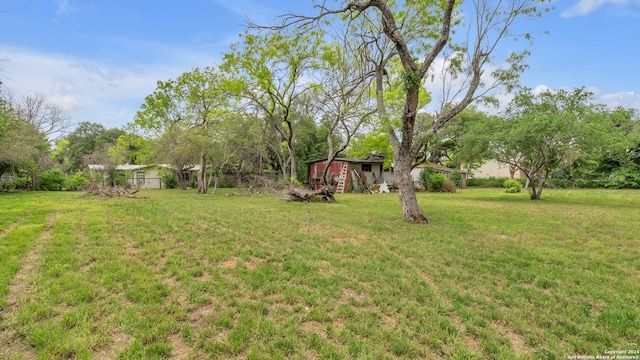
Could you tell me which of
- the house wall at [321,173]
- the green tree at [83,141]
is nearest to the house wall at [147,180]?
the green tree at [83,141]

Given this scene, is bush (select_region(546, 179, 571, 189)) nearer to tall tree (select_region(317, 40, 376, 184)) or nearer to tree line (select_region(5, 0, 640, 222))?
tree line (select_region(5, 0, 640, 222))

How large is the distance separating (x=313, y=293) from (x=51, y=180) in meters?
26.5

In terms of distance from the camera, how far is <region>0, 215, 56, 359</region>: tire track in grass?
2525 millimetres

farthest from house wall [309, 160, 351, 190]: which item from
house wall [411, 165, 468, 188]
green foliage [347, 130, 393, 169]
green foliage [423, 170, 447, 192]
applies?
green foliage [423, 170, 447, 192]

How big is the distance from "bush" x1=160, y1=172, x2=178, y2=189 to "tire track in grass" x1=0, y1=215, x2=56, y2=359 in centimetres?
2407

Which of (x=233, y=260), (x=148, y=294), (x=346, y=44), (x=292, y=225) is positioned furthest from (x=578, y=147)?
(x=148, y=294)

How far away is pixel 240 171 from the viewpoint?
84.7ft

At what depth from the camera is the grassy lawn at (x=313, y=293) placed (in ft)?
8.76

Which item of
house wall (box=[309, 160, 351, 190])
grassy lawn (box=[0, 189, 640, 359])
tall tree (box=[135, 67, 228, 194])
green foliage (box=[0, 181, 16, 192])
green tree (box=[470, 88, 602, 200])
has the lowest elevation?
grassy lawn (box=[0, 189, 640, 359])

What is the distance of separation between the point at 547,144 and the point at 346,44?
9883 mm

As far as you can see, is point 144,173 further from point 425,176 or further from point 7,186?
point 425,176

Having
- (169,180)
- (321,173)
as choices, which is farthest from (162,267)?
(169,180)

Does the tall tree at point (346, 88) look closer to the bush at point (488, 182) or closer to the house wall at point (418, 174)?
the house wall at point (418, 174)

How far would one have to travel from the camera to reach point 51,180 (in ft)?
70.6
